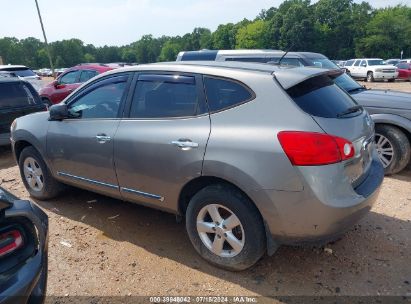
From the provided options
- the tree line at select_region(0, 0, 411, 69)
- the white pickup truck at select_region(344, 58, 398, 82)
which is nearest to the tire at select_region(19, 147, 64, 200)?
the white pickup truck at select_region(344, 58, 398, 82)

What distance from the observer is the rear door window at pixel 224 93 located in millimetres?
2876

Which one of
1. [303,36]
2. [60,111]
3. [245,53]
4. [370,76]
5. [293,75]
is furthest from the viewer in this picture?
[303,36]

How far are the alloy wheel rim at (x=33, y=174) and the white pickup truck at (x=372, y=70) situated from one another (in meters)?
21.5

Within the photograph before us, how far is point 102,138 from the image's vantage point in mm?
3602

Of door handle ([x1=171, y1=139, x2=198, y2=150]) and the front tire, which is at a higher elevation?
door handle ([x1=171, y1=139, x2=198, y2=150])

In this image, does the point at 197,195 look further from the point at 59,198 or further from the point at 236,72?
the point at 59,198

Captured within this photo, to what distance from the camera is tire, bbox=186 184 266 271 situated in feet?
9.12

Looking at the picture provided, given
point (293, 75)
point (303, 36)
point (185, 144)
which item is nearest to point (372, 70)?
point (293, 75)

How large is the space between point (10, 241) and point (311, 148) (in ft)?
6.53

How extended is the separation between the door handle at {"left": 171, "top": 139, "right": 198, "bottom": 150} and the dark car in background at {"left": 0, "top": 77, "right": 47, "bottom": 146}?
17.4 feet

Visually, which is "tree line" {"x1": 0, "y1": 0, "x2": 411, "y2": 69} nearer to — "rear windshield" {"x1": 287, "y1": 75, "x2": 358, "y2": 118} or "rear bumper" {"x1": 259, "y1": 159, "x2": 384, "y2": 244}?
"rear windshield" {"x1": 287, "y1": 75, "x2": 358, "y2": 118}

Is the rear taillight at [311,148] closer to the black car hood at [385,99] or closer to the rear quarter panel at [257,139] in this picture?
the rear quarter panel at [257,139]

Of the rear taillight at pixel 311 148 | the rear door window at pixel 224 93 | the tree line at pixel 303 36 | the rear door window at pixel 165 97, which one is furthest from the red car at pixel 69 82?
the tree line at pixel 303 36

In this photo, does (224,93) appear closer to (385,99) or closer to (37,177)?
(37,177)
